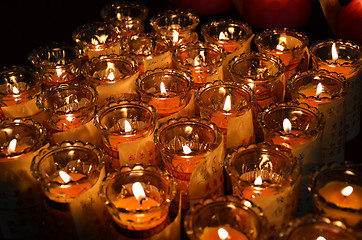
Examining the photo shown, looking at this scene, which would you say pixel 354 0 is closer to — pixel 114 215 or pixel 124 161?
pixel 124 161

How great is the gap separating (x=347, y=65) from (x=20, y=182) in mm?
825

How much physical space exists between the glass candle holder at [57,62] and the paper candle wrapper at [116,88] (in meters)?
0.15

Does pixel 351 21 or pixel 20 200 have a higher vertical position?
pixel 351 21

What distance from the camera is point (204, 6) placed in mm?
1743

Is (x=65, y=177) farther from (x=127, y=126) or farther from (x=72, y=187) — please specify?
(x=127, y=126)

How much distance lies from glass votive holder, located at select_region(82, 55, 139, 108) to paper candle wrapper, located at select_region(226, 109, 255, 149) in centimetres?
31

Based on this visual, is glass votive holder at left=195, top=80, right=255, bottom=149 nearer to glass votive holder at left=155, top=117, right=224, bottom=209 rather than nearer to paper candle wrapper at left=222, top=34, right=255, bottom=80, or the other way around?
glass votive holder at left=155, top=117, right=224, bottom=209

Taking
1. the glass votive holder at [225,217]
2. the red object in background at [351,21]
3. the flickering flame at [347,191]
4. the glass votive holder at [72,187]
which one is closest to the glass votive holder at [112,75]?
the glass votive holder at [72,187]

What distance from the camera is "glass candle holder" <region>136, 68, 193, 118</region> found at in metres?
1.03

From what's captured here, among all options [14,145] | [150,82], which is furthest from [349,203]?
[14,145]

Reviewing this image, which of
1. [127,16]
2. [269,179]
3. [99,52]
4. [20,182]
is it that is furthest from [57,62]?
[269,179]

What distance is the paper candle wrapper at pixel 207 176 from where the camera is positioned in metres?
0.86

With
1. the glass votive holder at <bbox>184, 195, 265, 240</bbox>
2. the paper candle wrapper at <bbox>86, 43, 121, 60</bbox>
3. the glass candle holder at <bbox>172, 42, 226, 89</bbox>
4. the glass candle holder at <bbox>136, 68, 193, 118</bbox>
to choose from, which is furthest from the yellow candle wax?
the paper candle wrapper at <bbox>86, 43, 121, 60</bbox>

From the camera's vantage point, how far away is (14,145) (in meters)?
0.95
